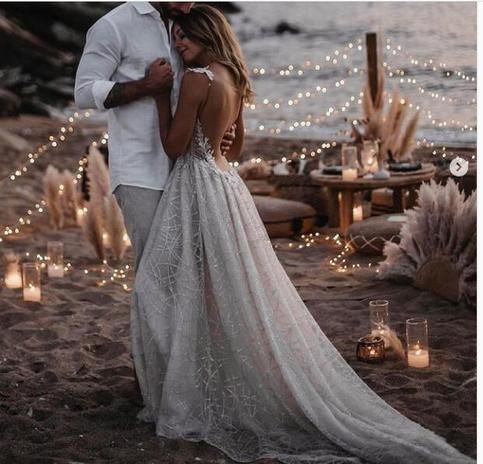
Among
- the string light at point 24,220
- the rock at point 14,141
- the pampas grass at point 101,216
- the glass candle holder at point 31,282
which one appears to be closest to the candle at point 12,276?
the glass candle holder at point 31,282

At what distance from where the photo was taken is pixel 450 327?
173 inches

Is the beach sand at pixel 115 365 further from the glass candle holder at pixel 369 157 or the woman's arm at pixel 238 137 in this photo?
the woman's arm at pixel 238 137

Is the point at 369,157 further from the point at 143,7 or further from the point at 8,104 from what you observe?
the point at 8,104

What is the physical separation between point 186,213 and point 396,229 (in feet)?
9.02

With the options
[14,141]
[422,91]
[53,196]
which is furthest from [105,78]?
[14,141]

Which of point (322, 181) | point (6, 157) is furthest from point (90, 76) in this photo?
point (6, 157)

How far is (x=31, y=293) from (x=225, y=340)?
2.14 meters

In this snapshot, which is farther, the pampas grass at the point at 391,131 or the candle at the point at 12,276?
the pampas grass at the point at 391,131

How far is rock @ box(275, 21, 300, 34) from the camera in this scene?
1020 centimetres

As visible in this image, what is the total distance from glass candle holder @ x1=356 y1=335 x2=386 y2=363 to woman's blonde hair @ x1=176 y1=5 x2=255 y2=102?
1.25m

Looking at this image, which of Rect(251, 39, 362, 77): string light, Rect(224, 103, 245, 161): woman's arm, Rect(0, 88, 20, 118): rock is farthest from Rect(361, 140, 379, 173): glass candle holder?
Rect(0, 88, 20, 118): rock

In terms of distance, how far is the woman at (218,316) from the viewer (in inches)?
125

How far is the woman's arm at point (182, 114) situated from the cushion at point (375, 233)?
275 centimetres

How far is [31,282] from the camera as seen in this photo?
201 inches
